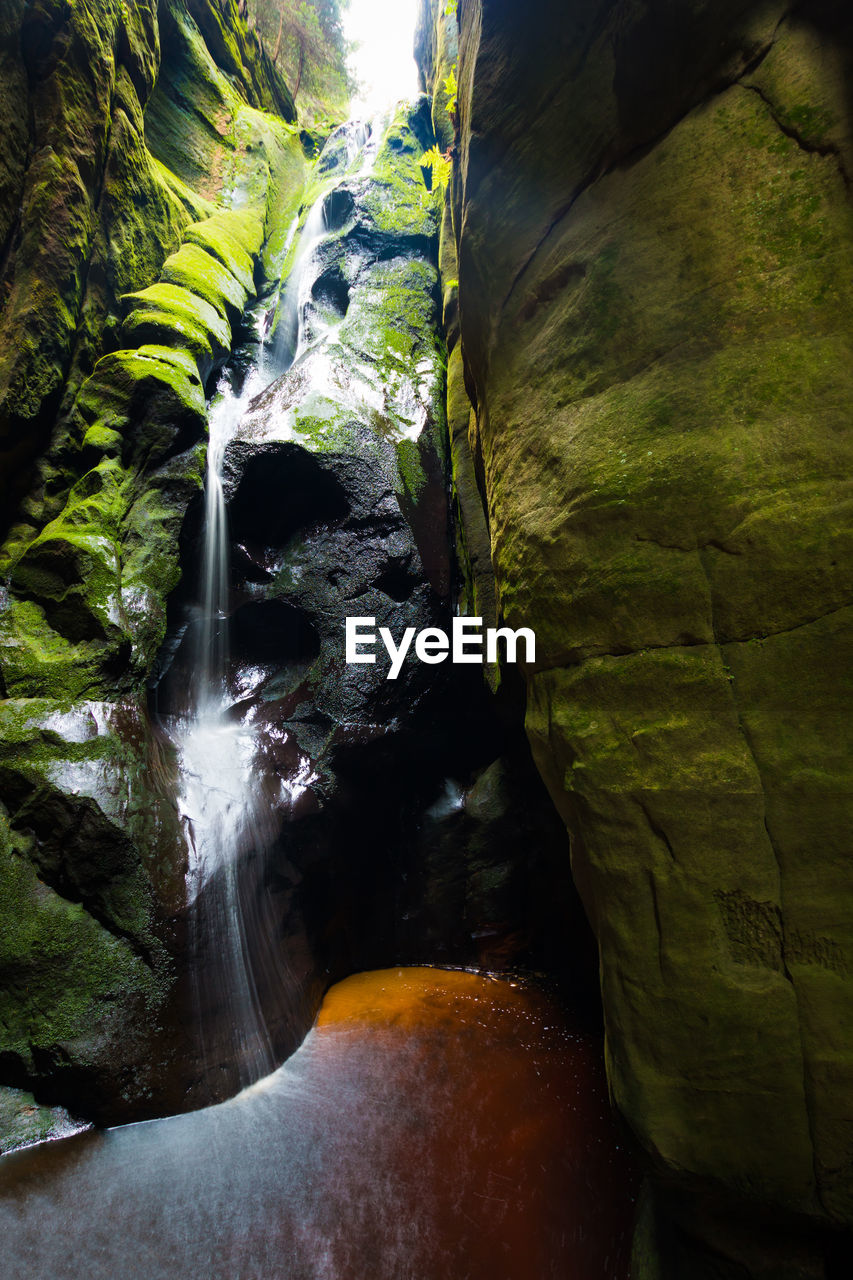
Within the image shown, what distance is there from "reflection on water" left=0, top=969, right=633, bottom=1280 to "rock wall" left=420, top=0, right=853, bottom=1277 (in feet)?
2.03

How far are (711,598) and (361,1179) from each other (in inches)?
132

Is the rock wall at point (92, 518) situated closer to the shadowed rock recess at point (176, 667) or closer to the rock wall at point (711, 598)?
the shadowed rock recess at point (176, 667)

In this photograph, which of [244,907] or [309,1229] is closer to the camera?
[309,1229]

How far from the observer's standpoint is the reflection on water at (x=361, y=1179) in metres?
2.56

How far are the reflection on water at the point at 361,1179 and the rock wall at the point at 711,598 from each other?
0.62 meters

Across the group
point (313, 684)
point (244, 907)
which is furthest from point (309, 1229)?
point (313, 684)

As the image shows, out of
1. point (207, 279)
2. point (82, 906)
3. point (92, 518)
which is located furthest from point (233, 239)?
point (82, 906)

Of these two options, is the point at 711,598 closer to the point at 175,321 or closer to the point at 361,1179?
the point at 361,1179

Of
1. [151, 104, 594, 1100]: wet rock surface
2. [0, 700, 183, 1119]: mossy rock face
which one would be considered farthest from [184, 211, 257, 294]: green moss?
[0, 700, 183, 1119]: mossy rock face

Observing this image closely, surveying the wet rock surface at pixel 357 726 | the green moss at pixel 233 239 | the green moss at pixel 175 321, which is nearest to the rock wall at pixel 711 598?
the wet rock surface at pixel 357 726

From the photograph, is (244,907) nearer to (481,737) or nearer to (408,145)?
(481,737)

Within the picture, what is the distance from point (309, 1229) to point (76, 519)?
16.2 ft

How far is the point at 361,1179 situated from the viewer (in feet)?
9.76

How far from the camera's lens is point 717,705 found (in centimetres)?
220
